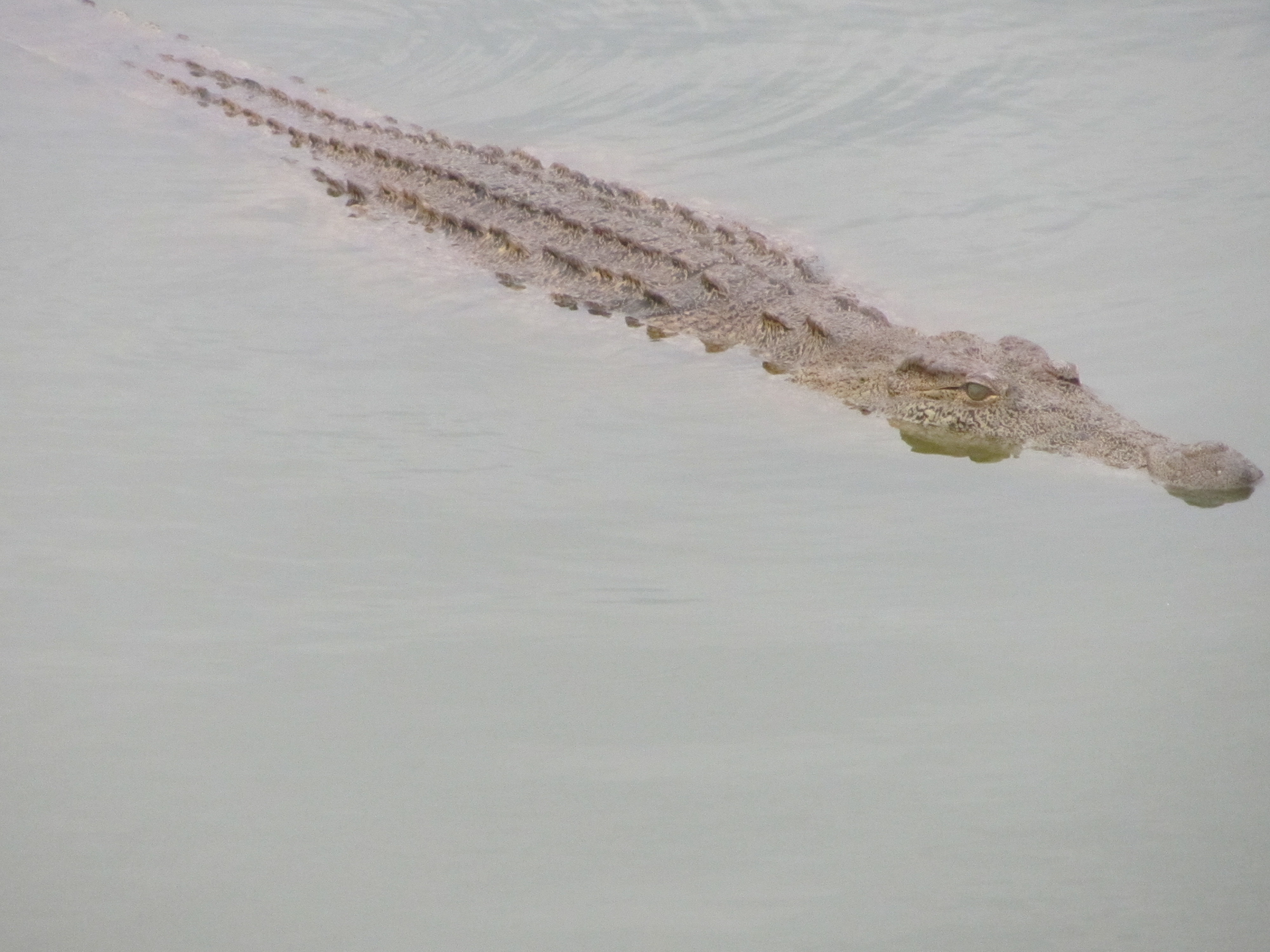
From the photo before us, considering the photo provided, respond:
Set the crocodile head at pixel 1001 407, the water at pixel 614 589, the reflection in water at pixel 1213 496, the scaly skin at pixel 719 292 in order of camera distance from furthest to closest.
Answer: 1. the scaly skin at pixel 719 292
2. the crocodile head at pixel 1001 407
3. the reflection in water at pixel 1213 496
4. the water at pixel 614 589

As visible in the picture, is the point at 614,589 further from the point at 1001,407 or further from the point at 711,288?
the point at 711,288

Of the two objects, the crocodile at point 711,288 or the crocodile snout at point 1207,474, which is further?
the crocodile at point 711,288

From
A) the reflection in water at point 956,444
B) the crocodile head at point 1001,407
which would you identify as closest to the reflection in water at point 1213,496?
the crocodile head at point 1001,407

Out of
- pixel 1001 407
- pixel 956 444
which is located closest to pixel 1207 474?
pixel 1001 407

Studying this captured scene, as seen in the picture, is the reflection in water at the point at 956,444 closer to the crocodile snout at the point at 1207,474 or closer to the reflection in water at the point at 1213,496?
the crocodile snout at the point at 1207,474

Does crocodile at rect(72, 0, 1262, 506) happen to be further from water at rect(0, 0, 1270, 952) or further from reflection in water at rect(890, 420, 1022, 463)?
water at rect(0, 0, 1270, 952)

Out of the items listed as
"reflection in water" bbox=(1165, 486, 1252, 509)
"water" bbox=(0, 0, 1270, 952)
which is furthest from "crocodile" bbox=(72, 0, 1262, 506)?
"water" bbox=(0, 0, 1270, 952)

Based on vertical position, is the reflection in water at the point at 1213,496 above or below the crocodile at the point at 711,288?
below

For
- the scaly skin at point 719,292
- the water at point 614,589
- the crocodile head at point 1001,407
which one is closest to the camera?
the water at point 614,589
